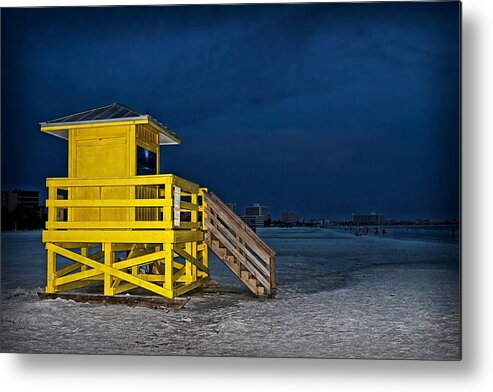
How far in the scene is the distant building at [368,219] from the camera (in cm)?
741

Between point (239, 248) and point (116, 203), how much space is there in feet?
5.92

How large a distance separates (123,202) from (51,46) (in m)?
2.02

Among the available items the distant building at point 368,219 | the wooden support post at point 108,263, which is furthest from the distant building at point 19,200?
the distant building at point 368,219

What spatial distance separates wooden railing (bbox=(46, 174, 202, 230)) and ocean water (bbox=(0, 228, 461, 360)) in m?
0.51

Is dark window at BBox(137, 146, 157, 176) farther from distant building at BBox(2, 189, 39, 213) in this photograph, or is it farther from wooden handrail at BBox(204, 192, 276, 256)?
distant building at BBox(2, 189, 39, 213)

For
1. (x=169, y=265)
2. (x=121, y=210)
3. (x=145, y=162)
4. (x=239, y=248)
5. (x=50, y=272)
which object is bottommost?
(x=50, y=272)

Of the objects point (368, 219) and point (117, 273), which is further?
point (368, 219)

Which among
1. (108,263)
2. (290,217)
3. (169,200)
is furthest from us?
(290,217)

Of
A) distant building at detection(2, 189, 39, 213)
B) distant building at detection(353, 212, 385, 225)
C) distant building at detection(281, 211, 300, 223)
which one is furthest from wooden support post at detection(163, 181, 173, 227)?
distant building at detection(353, 212, 385, 225)

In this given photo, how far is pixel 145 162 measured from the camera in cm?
777

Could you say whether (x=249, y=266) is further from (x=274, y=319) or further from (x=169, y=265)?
(x=169, y=265)

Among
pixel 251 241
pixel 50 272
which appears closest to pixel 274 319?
pixel 251 241

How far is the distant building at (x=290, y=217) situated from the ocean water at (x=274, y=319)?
352mm

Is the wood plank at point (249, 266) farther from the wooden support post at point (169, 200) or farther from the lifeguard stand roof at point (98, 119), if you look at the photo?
the lifeguard stand roof at point (98, 119)
